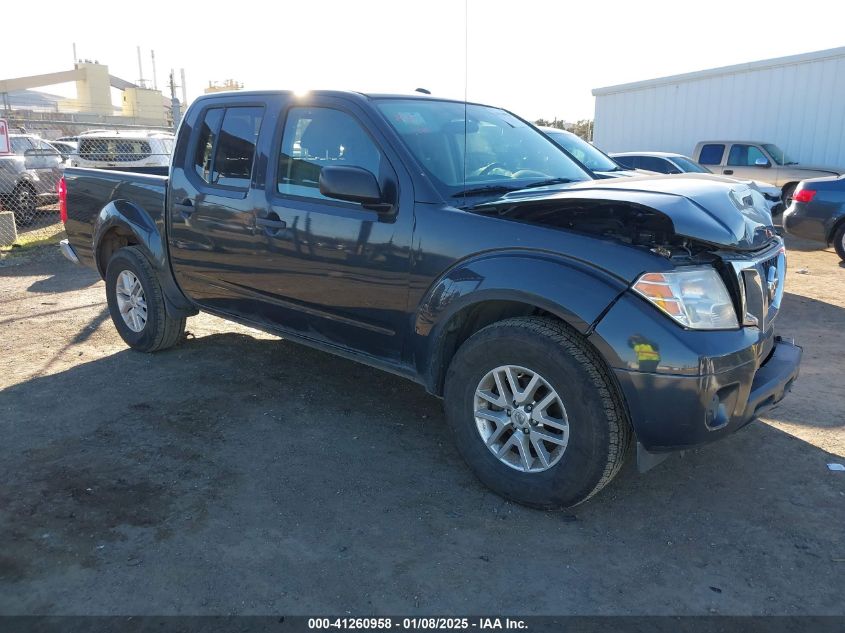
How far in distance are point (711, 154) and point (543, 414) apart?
13.6m

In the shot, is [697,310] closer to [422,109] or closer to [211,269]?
[422,109]

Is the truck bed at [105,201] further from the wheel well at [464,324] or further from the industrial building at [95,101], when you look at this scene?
the industrial building at [95,101]

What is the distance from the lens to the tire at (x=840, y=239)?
949 centimetres

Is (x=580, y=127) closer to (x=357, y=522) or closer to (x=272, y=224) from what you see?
(x=272, y=224)

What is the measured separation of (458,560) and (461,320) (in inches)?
45.1

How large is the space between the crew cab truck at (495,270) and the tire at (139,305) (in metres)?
0.50

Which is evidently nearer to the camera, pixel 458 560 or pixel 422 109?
pixel 458 560

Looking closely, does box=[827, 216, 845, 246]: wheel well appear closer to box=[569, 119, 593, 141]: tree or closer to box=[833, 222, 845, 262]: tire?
box=[833, 222, 845, 262]: tire

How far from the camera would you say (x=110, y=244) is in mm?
5715

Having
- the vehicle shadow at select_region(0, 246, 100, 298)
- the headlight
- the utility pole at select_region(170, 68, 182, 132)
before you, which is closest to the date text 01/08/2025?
the headlight

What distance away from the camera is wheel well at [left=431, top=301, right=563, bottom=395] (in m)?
3.36

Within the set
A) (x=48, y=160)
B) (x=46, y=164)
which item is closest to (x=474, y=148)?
(x=46, y=164)

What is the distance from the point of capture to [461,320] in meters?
3.44

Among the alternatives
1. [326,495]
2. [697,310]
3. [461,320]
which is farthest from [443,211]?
[326,495]
